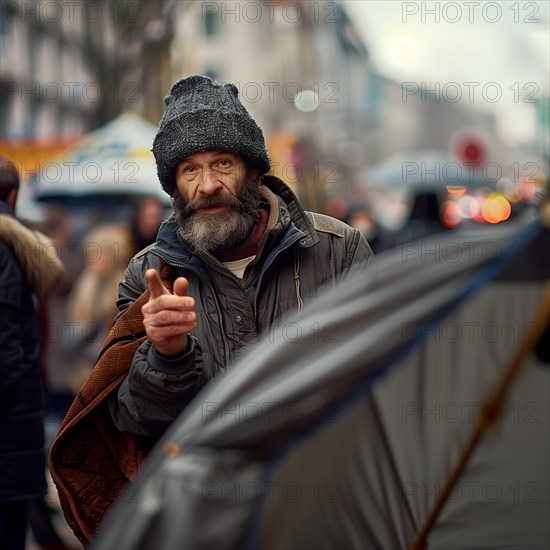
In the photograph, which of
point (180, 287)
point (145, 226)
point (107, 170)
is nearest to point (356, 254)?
point (180, 287)

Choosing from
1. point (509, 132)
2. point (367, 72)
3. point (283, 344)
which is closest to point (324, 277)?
point (283, 344)

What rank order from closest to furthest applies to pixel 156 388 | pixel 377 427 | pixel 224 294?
pixel 377 427
pixel 156 388
pixel 224 294

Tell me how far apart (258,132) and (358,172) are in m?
94.5

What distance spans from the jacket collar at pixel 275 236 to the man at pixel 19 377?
146cm

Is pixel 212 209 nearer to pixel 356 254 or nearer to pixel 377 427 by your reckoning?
pixel 356 254

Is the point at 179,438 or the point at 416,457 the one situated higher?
the point at 179,438

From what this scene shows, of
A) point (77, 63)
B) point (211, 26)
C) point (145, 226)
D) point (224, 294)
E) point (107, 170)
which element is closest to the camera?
point (224, 294)

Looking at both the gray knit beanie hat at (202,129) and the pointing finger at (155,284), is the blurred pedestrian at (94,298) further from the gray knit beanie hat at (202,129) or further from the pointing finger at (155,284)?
the pointing finger at (155,284)

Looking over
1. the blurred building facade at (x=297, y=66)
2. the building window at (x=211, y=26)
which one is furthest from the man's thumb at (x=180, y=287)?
the building window at (x=211, y=26)

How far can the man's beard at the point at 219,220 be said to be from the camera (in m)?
4.15

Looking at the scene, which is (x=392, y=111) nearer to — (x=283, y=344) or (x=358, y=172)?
(x=358, y=172)

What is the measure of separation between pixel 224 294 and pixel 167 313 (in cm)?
47

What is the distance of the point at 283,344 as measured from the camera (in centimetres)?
283

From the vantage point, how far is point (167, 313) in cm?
368
